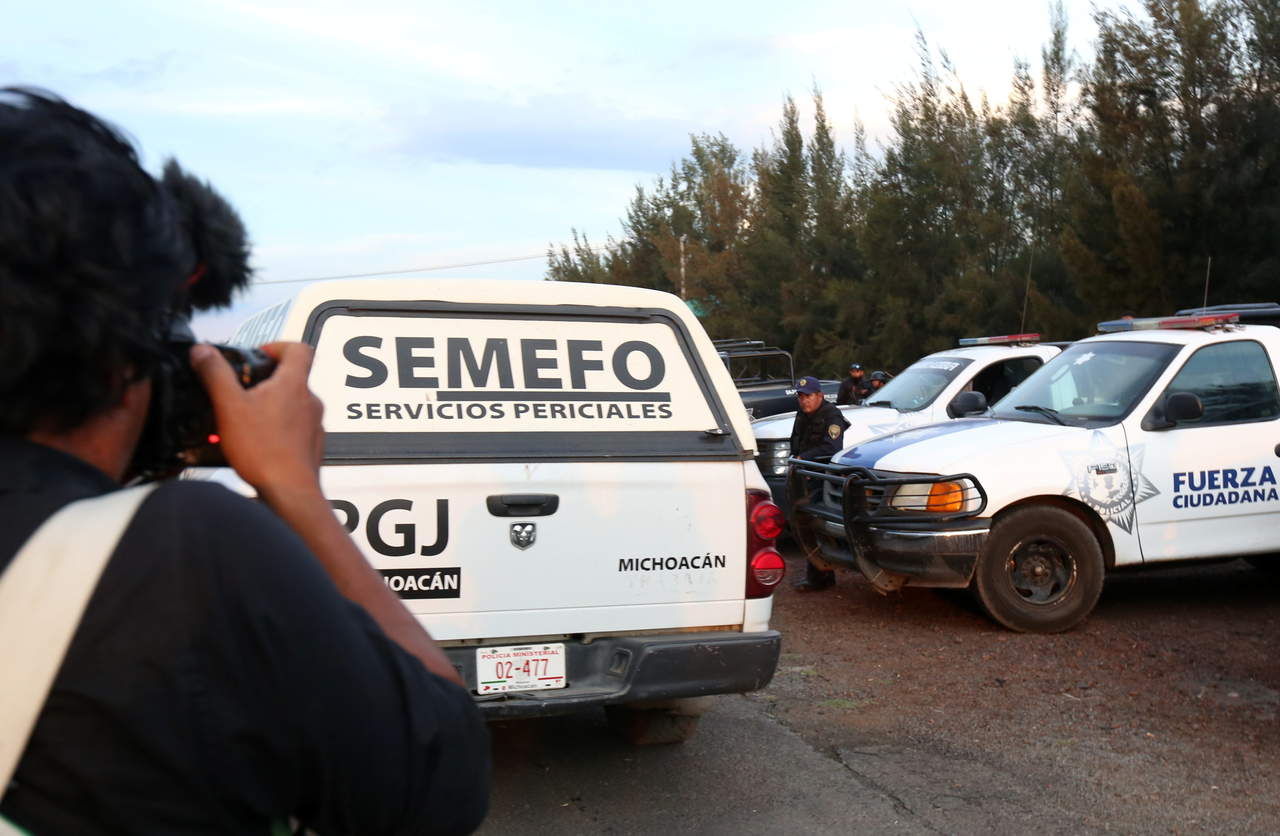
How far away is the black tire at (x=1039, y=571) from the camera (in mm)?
8102

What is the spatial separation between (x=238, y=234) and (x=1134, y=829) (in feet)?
14.6

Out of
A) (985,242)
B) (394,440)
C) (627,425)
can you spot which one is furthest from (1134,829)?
(985,242)

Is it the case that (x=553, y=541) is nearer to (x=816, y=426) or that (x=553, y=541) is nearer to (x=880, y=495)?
(x=880, y=495)

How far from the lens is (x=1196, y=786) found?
536 cm

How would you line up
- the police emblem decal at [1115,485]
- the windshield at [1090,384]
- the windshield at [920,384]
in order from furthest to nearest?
the windshield at [920,384] → the windshield at [1090,384] → the police emblem decal at [1115,485]

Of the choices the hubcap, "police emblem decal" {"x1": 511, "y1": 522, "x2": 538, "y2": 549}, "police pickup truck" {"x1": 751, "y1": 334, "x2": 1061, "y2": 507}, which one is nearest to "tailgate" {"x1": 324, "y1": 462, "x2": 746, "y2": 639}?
"police emblem decal" {"x1": 511, "y1": 522, "x2": 538, "y2": 549}

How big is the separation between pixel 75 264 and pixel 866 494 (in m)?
7.59

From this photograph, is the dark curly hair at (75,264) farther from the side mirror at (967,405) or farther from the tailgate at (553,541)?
the side mirror at (967,405)

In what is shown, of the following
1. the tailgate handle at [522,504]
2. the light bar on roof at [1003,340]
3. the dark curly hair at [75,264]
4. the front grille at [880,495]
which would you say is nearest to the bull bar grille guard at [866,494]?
the front grille at [880,495]

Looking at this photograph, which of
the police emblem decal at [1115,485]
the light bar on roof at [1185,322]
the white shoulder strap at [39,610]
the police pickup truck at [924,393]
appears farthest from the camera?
the police pickup truck at [924,393]

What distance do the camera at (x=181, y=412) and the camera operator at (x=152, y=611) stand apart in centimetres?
1

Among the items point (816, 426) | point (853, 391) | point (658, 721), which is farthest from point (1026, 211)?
point (658, 721)

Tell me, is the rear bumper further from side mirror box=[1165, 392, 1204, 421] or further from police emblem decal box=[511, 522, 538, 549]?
side mirror box=[1165, 392, 1204, 421]

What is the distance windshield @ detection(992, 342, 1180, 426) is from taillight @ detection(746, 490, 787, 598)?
157 inches
